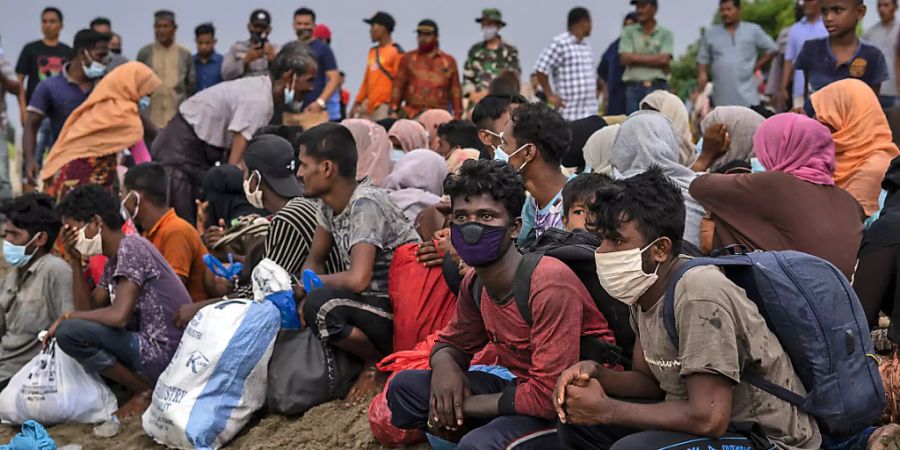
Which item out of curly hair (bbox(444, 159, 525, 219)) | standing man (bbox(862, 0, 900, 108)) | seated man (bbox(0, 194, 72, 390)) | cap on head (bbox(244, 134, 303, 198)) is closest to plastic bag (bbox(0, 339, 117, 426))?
seated man (bbox(0, 194, 72, 390))

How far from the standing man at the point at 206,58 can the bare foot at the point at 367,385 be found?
6.61 m

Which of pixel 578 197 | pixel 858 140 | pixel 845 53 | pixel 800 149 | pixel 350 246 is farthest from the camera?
pixel 845 53

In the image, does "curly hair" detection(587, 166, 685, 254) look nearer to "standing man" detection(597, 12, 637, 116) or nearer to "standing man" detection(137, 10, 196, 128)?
"standing man" detection(597, 12, 637, 116)

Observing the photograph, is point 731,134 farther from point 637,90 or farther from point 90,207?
point 637,90

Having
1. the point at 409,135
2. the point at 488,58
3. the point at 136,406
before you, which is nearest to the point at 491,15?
the point at 488,58

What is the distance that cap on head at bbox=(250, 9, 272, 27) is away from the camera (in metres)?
11.5

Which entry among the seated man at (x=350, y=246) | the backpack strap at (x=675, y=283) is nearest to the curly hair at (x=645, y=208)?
the backpack strap at (x=675, y=283)

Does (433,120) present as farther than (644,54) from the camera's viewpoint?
No

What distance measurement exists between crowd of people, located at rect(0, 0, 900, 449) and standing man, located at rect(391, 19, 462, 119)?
829mm

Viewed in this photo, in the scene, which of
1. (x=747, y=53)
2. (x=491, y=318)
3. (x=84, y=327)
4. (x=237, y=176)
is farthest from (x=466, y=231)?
(x=747, y=53)

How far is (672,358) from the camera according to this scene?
11.9 feet

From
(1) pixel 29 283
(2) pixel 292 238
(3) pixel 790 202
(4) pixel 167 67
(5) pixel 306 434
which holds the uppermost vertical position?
(4) pixel 167 67

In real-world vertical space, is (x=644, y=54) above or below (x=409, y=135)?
above

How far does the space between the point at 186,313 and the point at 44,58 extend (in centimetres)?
647
